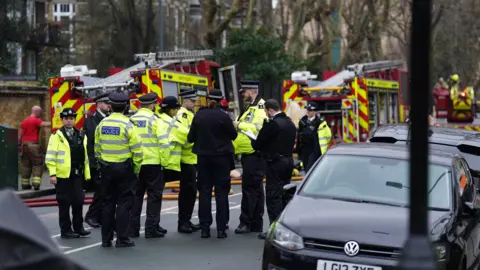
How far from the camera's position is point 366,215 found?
8891 millimetres

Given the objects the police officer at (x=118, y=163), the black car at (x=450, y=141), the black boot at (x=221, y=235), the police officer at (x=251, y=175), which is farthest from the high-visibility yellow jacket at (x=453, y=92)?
the police officer at (x=118, y=163)

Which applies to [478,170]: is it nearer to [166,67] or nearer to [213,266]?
[213,266]

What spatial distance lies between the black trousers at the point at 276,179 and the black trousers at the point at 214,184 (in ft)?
1.70

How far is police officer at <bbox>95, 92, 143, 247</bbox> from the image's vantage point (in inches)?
471

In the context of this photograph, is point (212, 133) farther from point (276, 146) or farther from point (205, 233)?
point (205, 233)

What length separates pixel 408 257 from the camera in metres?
4.27

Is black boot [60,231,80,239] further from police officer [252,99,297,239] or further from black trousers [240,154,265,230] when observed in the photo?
police officer [252,99,297,239]

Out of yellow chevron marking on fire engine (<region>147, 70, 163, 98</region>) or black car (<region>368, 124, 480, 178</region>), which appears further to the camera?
yellow chevron marking on fire engine (<region>147, 70, 163, 98</region>)

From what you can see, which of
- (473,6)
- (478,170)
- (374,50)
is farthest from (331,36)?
(478,170)

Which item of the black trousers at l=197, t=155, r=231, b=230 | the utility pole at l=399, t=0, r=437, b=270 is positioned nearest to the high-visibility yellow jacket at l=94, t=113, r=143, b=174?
the black trousers at l=197, t=155, r=231, b=230

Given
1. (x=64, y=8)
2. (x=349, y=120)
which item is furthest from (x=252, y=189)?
(x=64, y=8)

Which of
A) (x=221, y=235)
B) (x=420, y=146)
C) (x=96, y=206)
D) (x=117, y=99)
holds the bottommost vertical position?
(x=221, y=235)

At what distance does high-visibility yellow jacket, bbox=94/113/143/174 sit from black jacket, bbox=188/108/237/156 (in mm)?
1116

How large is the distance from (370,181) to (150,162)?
13.0 feet
